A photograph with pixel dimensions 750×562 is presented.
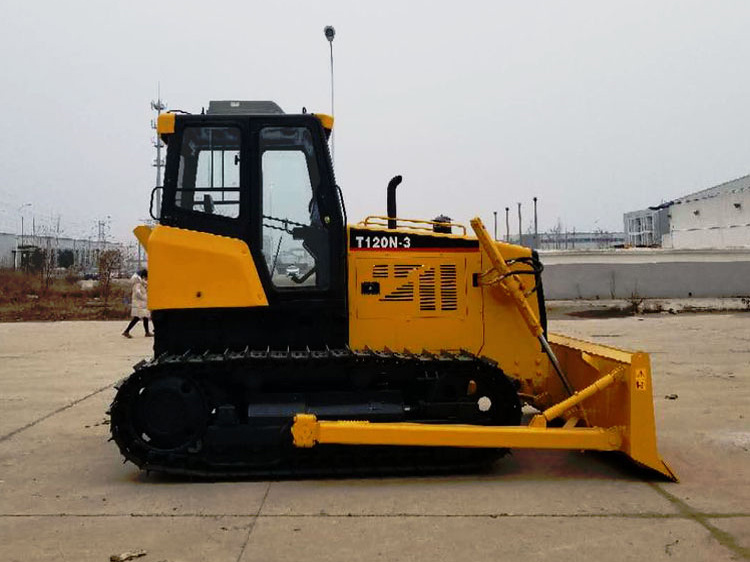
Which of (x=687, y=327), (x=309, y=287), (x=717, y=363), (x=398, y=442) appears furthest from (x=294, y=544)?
(x=687, y=327)

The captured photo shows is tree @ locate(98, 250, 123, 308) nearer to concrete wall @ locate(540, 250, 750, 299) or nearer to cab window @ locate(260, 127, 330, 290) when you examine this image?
concrete wall @ locate(540, 250, 750, 299)

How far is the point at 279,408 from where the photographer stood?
5.67m

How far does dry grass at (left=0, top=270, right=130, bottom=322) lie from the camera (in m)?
28.1

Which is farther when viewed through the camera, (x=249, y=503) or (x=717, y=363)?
(x=717, y=363)

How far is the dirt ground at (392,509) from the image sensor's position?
409cm

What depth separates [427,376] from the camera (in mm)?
5812

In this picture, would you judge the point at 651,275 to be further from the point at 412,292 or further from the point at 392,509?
the point at 392,509

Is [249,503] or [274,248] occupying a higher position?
[274,248]

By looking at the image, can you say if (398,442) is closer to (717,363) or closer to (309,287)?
(309,287)

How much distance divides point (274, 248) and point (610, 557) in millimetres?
3521

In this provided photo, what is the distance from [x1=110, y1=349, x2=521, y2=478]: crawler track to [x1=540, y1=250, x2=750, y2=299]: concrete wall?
28.7 m

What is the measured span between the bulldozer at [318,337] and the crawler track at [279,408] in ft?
0.04

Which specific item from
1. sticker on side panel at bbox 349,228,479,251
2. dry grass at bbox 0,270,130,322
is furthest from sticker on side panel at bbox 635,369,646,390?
dry grass at bbox 0,270,130,322

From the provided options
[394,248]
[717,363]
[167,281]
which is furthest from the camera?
[717,363]
